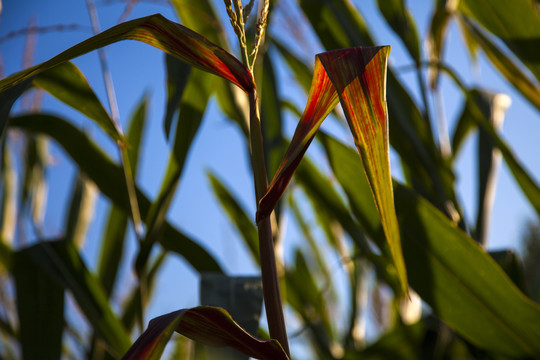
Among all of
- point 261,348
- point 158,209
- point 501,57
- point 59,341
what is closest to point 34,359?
point 59,341

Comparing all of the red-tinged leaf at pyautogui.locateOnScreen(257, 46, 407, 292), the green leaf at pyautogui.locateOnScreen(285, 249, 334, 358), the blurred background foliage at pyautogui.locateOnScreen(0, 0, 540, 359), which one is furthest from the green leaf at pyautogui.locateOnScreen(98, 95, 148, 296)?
the red-tinged leaf at pyautogui.locateOnScreen(257, 46, 407, 292)

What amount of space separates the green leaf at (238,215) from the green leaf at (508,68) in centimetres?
29

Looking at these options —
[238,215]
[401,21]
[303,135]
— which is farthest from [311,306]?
[303,135]

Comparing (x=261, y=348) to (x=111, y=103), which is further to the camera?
(x=111, y=103)

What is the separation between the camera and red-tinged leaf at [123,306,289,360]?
0.12 metres

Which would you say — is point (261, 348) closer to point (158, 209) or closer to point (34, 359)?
point (158, 209)

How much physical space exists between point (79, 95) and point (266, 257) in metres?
0.16

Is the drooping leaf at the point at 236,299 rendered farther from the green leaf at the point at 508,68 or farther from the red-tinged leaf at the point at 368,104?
the green leaf at the point at 508,68

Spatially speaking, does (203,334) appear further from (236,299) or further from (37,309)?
(37,309)

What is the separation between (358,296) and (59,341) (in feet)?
1.26

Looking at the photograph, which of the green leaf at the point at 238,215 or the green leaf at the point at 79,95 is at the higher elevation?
the green leaf at the point at 79,95

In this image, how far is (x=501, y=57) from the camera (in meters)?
0.44

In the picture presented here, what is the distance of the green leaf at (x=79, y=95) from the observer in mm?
246

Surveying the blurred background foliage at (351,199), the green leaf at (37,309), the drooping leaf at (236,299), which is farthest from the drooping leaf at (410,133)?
the green leaf at (37,309)
